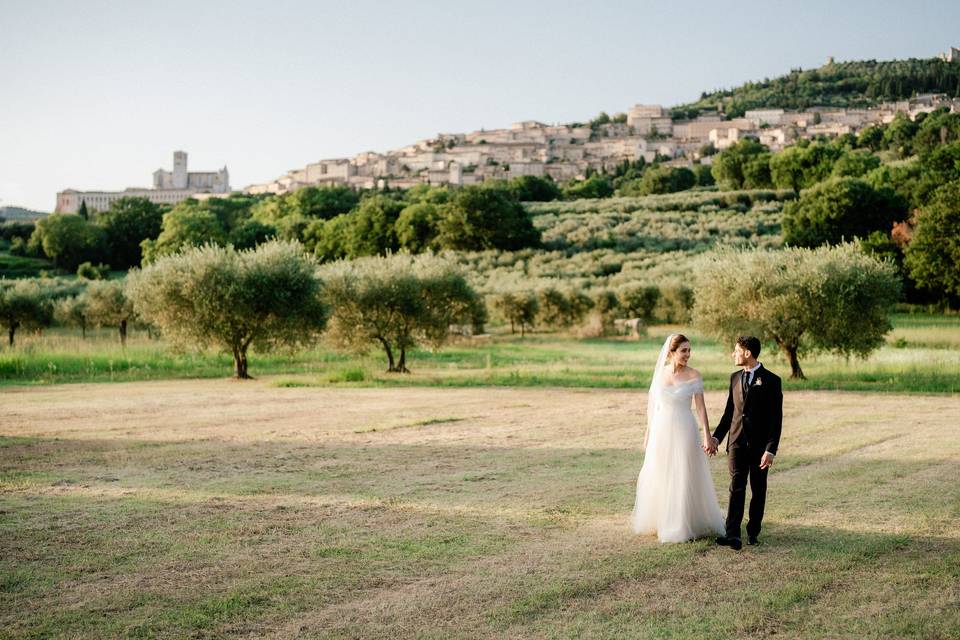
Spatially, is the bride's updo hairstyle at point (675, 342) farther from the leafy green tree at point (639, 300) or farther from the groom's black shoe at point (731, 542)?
the leafy green tree at point (639, 300)

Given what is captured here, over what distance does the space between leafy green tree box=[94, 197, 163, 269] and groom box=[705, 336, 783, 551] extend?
107817 millimetres

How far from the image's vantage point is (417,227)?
9781 centimetres

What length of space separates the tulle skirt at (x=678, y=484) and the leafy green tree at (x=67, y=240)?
339 feet

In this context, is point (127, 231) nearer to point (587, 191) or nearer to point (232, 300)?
point (587, 191)

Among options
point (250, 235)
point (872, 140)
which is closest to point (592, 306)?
point (250, 235)

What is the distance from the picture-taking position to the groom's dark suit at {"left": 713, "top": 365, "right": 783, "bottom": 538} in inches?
417

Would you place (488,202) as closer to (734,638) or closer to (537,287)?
(537,287)

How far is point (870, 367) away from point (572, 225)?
68.9 metres

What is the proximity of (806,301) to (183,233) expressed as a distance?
83.4 m

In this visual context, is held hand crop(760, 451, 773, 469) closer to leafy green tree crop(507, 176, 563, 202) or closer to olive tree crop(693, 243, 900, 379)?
olive tree crop(693, 243, 900, 379)

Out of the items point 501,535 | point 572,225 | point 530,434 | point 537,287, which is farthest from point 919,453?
point 572,225

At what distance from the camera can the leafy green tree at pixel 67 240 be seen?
103562 millimetres

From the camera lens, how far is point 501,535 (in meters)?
11.2

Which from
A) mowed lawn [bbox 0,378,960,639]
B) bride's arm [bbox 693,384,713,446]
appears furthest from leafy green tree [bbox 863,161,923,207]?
bride's arm [bbox 693,384,713,446]
